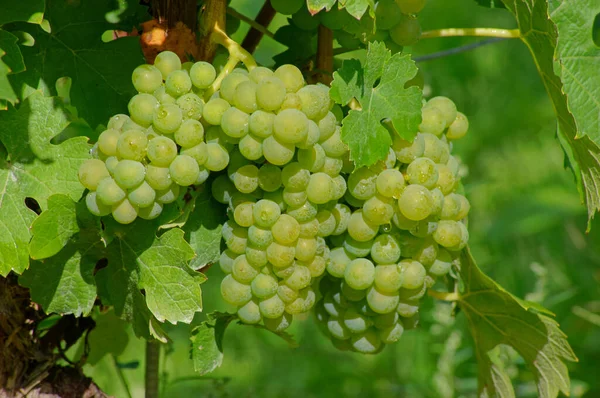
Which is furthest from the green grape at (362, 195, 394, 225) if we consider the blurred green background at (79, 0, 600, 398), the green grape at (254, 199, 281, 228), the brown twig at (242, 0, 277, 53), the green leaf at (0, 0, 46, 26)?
the blurred green background at (79, 0, 600, 398)

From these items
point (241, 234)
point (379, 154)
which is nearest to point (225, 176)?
point (241, 234)

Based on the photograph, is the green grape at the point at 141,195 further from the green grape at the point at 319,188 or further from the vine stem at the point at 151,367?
the vine stem at the point at 151,367

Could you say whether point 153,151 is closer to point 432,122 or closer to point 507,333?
point 432,122

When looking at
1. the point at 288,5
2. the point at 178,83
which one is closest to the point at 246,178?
the point at 178,83

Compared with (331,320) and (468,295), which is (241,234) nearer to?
(331,320)

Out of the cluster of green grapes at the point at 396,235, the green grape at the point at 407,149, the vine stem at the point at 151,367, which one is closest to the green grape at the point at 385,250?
the cluster of green grapes at the point at 396,235

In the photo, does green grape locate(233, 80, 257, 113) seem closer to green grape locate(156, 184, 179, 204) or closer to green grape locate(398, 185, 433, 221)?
green grape locate(156, 184, 179, 204)
